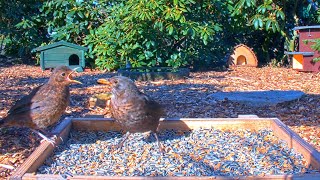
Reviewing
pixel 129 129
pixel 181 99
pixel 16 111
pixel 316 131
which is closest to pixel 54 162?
pixel 129 129

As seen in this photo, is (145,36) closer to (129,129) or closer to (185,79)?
(185,79)

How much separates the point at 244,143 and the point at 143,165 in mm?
774

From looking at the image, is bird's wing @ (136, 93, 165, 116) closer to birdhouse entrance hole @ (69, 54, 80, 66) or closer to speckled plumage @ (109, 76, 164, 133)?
speckled plumage @ (109, 76, 164, 133)

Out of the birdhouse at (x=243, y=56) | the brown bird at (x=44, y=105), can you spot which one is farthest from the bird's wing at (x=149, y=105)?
the birdhouse at (x=243, y=56)

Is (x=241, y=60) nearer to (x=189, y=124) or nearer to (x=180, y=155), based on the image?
(x=189, y=124)

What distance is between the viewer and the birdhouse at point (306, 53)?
8953 millimetres

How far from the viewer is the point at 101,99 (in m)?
5.30

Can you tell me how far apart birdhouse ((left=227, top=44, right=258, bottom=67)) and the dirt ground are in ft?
3.32

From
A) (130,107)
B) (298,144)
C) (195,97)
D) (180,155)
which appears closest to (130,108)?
(130,107)

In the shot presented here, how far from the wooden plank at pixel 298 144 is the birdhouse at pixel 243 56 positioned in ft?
23.1

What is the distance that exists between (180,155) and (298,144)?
2.34 feet

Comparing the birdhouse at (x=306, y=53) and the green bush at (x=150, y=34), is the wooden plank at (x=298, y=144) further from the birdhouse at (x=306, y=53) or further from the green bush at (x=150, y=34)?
the birdhouse at (x=306, y=53)

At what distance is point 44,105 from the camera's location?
296 cm

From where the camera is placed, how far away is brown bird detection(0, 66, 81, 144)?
9.73ft
